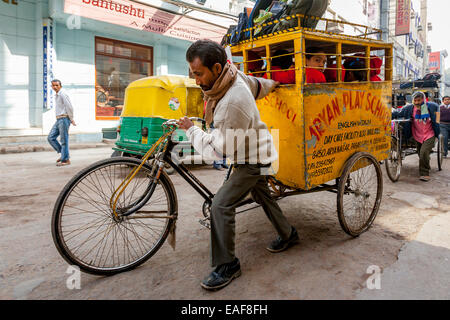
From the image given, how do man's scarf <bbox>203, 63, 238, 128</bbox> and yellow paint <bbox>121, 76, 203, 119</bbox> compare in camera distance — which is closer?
man's scarf <bbox>203, 63, 238, 128</bbox>

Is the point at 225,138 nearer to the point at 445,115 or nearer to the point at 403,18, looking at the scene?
the point at 445,115

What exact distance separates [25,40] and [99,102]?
2.78 metres

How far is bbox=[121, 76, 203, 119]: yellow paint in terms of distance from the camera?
5711mm

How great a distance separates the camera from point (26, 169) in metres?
6.49

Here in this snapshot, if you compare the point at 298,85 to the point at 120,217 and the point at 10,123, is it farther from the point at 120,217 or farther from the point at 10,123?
the point at 10,123

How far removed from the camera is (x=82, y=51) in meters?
10.8

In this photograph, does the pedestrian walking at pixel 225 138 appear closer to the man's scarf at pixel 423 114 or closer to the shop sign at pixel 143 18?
the man's scarf at pixel 423 114

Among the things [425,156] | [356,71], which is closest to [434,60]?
[425,156]

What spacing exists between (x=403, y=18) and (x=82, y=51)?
20.6 meters

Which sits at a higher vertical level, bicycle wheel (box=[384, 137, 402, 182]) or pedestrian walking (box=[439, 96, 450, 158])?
pedestrian walking (box=[439, 96, 450, 158])

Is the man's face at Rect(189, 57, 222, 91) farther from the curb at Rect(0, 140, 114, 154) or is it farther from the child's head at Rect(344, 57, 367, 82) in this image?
the curb at Rect(0, 140, 114, 154)

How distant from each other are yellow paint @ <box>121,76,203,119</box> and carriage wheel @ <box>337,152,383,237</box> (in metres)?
3.49

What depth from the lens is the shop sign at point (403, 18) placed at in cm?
2142

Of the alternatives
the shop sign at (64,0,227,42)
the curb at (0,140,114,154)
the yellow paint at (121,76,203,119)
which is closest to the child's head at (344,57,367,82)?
the yellow paint at (121,76,203,119)
